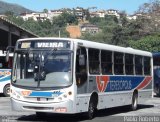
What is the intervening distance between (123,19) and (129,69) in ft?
213

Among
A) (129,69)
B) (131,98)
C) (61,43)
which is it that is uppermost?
(61,43)

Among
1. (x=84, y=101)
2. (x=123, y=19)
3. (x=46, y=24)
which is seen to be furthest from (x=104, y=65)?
(x=46, y=24)

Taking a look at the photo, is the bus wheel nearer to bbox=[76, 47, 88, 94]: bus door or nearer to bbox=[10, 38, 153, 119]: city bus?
bbox=[10, 38, 153, 119]: city bus

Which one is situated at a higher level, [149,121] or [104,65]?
[104,65]

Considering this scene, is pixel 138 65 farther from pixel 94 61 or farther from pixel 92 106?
pixel 92 106

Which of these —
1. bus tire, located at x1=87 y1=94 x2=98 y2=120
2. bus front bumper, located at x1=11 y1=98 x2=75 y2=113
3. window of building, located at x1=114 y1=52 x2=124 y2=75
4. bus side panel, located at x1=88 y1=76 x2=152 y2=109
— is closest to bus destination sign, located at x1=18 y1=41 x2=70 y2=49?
bus side panel, located at x1=88 y1=76 x2=152 y2=109

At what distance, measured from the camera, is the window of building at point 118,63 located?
703 inches

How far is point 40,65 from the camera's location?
14.5 m

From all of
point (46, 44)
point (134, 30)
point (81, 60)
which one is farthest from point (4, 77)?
point (134, 30)

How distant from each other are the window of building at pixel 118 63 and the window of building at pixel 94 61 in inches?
69.0

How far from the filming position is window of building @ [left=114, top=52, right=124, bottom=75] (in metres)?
17.8

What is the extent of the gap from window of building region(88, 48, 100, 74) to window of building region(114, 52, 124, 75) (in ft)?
5.75

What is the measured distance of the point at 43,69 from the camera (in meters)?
14.4

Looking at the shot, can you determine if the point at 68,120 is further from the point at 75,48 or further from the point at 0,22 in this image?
the point at 0,22
